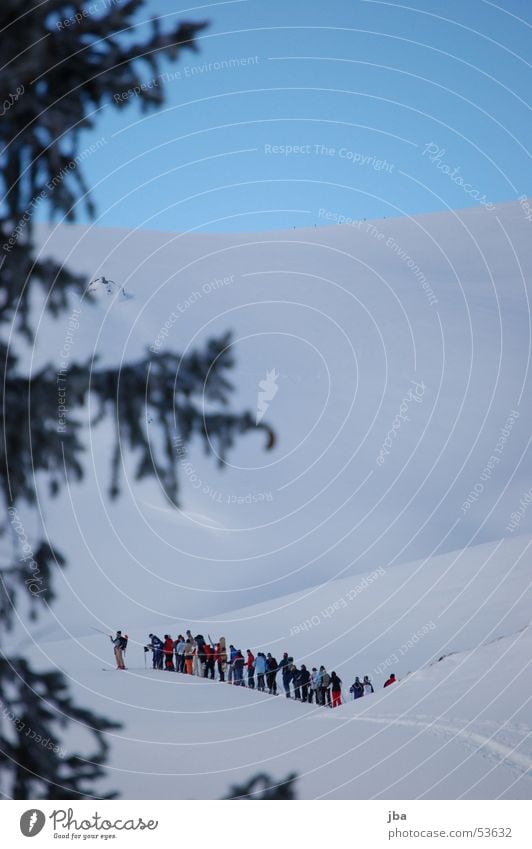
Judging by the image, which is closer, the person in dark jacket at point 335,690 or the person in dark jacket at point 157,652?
the person in dark jacket at point 335,690

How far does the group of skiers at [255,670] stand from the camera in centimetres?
1427

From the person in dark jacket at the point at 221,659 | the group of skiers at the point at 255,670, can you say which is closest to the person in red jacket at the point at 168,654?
the group of skiers at the point at 255,670

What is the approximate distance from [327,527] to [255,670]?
11048 millimetres

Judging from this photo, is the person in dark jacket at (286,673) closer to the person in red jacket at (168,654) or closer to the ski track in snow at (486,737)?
the person in red jacket at (168,654)

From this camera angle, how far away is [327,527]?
26312 millimetres

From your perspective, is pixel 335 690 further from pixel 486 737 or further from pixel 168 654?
pixel 486 737

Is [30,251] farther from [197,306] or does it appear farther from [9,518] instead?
[197,306]

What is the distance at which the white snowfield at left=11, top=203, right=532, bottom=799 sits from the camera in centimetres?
919

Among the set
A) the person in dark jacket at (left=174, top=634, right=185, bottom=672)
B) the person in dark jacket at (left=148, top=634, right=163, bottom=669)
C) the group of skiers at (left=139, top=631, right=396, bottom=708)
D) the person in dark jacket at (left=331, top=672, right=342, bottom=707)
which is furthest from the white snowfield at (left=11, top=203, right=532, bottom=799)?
the person in dark jacket at (left=331, top=672, right=342, bottom=707)

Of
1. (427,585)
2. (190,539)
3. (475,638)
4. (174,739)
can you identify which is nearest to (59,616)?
(190,539)

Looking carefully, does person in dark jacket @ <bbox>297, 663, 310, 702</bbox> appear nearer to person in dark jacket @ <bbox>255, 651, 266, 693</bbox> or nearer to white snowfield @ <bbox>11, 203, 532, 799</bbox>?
person in dark jacket @ <bbox>255, 651, 266, 693</bbox>

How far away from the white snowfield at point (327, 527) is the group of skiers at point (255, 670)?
0.78 metres

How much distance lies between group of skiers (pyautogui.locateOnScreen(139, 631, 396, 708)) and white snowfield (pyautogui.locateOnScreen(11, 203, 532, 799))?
0.78 m

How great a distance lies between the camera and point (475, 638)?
15.1 m
